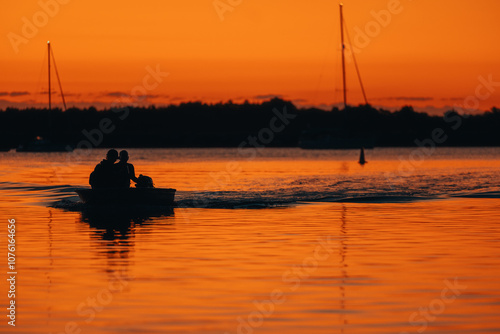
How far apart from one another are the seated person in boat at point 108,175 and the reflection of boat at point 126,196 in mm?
358

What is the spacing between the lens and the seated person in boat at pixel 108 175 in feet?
100

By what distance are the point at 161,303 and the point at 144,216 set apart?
16.9 meters

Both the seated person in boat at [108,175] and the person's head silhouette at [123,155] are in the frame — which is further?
the seated person in boat at [108,175]

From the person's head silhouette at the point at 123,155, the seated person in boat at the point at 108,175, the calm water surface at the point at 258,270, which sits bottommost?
the calm water surface at the point at 258,270

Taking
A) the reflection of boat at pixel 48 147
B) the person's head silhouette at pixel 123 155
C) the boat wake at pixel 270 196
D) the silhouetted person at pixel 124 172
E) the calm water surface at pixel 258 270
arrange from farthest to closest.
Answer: the reflection of boat at pixel 48 147
the boat wake at pixel 270 196
the silhouetted person at pixel 124 172
the person's head silhouette at pixel 123 155
the calm water surface at pixel 258 270

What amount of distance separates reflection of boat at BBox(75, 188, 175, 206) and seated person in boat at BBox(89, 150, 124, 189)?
1.17ft

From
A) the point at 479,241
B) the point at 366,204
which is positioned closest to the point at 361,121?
the point at 366,204

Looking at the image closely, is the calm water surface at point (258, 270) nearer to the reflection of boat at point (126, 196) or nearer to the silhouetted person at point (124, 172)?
the reflection of boat at point (126, 196)

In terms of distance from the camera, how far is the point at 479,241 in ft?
68.5

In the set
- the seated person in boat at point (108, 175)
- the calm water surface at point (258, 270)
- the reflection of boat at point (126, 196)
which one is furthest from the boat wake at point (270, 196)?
the calm water surface at point (258, 270)

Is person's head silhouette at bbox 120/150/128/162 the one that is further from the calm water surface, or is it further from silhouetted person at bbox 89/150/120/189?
the calm water surface

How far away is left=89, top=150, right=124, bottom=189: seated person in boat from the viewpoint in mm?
30625

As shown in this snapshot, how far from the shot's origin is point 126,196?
1211 inches

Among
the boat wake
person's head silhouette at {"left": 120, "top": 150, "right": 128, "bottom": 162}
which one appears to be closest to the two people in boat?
person's head silhouette at {"left": 120, "top": 150, "right": 128, "bottom": 162}
